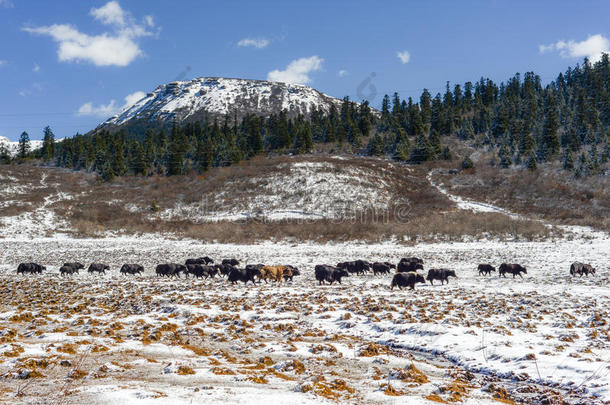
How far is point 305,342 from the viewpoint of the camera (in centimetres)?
1036

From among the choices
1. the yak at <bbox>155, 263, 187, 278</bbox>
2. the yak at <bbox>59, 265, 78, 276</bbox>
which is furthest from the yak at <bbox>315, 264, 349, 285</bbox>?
the yak at <bbox>59, 265, 78, 276</bbox>

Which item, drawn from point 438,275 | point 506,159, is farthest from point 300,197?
point 506,159

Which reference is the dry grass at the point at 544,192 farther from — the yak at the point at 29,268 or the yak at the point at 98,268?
the yak at the point at 29,268

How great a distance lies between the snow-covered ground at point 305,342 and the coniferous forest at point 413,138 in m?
70.4

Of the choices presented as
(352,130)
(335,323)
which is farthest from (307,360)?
(352,130)

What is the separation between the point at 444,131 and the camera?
395ft

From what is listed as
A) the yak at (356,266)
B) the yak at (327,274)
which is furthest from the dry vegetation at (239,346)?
the yak at (356,266)

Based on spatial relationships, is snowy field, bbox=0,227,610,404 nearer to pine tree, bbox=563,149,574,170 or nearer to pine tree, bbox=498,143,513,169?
pine tree, bbox=563,149,574,170

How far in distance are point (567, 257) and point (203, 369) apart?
1175 inches

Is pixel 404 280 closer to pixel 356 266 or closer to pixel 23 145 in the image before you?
pixel 356 266

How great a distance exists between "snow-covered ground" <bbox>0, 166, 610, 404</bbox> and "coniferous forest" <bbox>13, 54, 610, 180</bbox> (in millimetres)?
70412

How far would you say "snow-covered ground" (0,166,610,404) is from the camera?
255 inches

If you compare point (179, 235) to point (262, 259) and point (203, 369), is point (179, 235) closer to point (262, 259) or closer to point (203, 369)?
point (262, 259)

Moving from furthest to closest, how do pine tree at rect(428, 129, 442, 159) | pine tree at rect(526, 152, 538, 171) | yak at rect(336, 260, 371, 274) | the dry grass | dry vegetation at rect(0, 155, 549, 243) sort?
pine tree at rect(428, 129, 442, 159) → pine tree at rect(526, 152, 538, 171) → the dry grass → dry vegetation at rect(0, 155, 549, 243) → yak at rect(336, 260, 371, 274)
